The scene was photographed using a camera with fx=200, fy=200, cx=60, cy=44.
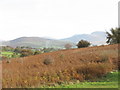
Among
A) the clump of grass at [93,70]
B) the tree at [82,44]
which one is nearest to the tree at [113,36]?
the tree at [82,44]

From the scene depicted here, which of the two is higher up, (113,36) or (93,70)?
(113,36)

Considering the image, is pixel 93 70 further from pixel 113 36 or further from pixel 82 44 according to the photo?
pixel 113 36

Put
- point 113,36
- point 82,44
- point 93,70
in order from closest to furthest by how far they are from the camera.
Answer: point 93,70 < point 82,44 < point 113,36

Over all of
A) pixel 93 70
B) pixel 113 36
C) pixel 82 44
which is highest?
pixel 113 36

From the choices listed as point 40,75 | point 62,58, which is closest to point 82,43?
point 62,58

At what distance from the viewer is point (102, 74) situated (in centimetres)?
1191

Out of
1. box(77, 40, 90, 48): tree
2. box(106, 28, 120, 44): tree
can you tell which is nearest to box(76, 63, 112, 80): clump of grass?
box(106, 28, 120, 44): tree

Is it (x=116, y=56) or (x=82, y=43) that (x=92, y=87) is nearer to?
(x=116, y=56)

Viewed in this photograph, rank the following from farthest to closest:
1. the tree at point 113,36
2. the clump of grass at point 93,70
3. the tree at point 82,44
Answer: the tree at point 82,44 < the tree at point 113,36 < the clump of grass at point 93,70

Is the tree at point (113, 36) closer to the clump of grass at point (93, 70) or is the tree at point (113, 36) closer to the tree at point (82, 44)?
the tree at point (82, 44)

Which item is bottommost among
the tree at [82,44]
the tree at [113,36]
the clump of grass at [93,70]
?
the clump of grass at [93,70]

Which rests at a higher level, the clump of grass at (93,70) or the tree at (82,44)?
the tree at (82,44)

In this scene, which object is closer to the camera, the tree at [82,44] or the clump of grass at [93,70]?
the clump of grass at [93,70]

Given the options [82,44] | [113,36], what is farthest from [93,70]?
[113,36]
